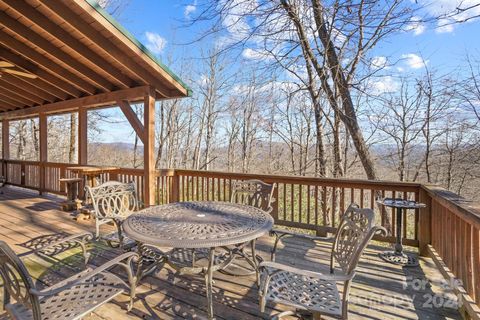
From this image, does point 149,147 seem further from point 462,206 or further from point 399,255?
point 462,206

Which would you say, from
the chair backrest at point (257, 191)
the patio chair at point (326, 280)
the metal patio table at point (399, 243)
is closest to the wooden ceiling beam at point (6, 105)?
the chair backrest at point (257, 191)

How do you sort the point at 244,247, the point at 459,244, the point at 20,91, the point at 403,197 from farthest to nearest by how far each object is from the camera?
the point at 20,91
the point at 403,197
the point at 244,247
the point at 459,244

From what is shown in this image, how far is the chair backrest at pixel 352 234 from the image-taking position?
1635 mm

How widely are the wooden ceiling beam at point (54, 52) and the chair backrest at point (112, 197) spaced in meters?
2.95

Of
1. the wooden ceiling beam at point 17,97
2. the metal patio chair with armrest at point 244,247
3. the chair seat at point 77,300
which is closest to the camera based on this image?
the chair seat at point 77,300

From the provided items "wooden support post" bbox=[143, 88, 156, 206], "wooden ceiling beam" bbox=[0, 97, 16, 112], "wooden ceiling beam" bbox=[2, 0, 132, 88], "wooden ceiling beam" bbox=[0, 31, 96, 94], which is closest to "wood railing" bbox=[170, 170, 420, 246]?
"wooden support post" bbox=[143, 88, 156, 206]

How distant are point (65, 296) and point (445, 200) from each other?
10.8ft

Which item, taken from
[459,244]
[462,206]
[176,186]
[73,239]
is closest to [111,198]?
[73,239]

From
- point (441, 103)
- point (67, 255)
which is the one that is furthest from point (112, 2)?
point (441, 103)

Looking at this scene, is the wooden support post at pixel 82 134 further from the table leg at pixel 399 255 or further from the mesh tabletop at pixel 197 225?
the table leg at pixel 399 255

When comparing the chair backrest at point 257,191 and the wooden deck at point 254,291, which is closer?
the wooden deck at point 254,291

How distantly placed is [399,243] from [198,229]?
2.83 meters

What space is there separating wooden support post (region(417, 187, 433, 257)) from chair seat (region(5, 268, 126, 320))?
3620 mm

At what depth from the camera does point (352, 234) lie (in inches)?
78.0
